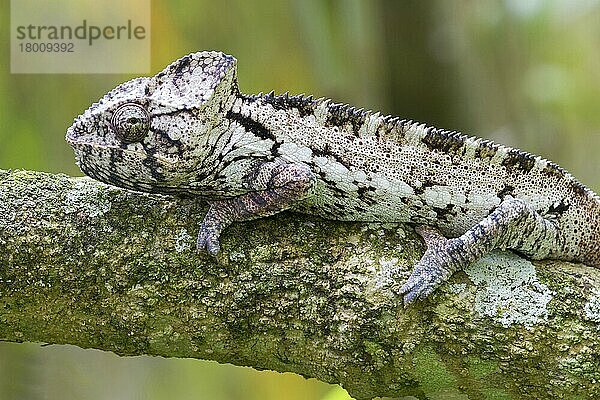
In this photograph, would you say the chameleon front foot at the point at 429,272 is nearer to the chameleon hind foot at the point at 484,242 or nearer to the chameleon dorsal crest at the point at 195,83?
the chameleon hind foot at the point at 484,242

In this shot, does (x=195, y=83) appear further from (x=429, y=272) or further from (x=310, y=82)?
(x=310, y=82)

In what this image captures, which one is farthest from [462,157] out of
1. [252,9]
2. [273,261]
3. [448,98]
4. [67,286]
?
[252,9]

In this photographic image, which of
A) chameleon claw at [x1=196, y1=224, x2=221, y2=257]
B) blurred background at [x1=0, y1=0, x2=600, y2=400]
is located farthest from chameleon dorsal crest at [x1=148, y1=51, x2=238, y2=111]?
blurred background at [x1=0, y1=0, x2=600, y2=400]

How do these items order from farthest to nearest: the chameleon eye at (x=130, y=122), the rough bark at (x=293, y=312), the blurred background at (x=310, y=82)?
1. the blurred background at (x=310, y=82)
2. the chameleon eye at (x=130, y=122)
3. the rough bark at (x=293, y=312)

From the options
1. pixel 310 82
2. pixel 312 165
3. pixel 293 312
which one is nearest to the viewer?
pixel 293 312

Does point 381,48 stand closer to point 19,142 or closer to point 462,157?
point 462,157

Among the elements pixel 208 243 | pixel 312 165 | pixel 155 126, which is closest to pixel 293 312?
pixel 208 243

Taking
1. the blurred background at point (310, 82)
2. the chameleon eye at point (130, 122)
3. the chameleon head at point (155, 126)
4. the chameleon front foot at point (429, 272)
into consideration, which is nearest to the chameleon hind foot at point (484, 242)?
the chameleon front foot at point (429, 272)

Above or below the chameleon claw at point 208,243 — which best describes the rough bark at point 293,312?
below
